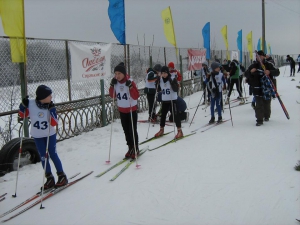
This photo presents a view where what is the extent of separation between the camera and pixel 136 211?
3596 millimetres

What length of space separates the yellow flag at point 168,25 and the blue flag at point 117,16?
3158 millimetres

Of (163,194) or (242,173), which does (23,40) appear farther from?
(242,173)

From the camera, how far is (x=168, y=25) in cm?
1134

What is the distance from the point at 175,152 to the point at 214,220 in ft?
9.27

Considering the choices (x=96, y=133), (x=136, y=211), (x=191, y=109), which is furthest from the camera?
(x=191, y=109)

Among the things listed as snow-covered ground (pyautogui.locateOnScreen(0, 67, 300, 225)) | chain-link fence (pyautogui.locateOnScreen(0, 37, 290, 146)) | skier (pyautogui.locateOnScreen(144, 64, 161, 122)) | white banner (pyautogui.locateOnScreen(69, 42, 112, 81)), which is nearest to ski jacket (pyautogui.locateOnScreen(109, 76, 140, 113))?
snow-covered ground (pyautogui.locateOnScreen(0, 67, 300, 225))

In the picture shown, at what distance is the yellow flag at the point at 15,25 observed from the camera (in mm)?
5422

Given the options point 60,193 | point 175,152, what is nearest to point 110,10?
point 175,152

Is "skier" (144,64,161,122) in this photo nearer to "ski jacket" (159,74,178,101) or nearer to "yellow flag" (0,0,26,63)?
"ski jacket" (159,74,178,101)

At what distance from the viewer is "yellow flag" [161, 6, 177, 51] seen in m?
11.3

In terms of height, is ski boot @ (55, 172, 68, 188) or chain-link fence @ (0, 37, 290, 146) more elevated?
chain-link fence @ (0, 37, 290, 146)

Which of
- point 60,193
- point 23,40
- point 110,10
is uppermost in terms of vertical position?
point 110,10

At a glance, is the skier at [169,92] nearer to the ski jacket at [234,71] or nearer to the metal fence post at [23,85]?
the metal fence post at [23,85]

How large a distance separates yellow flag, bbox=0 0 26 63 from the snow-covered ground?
Result: 2.35m
